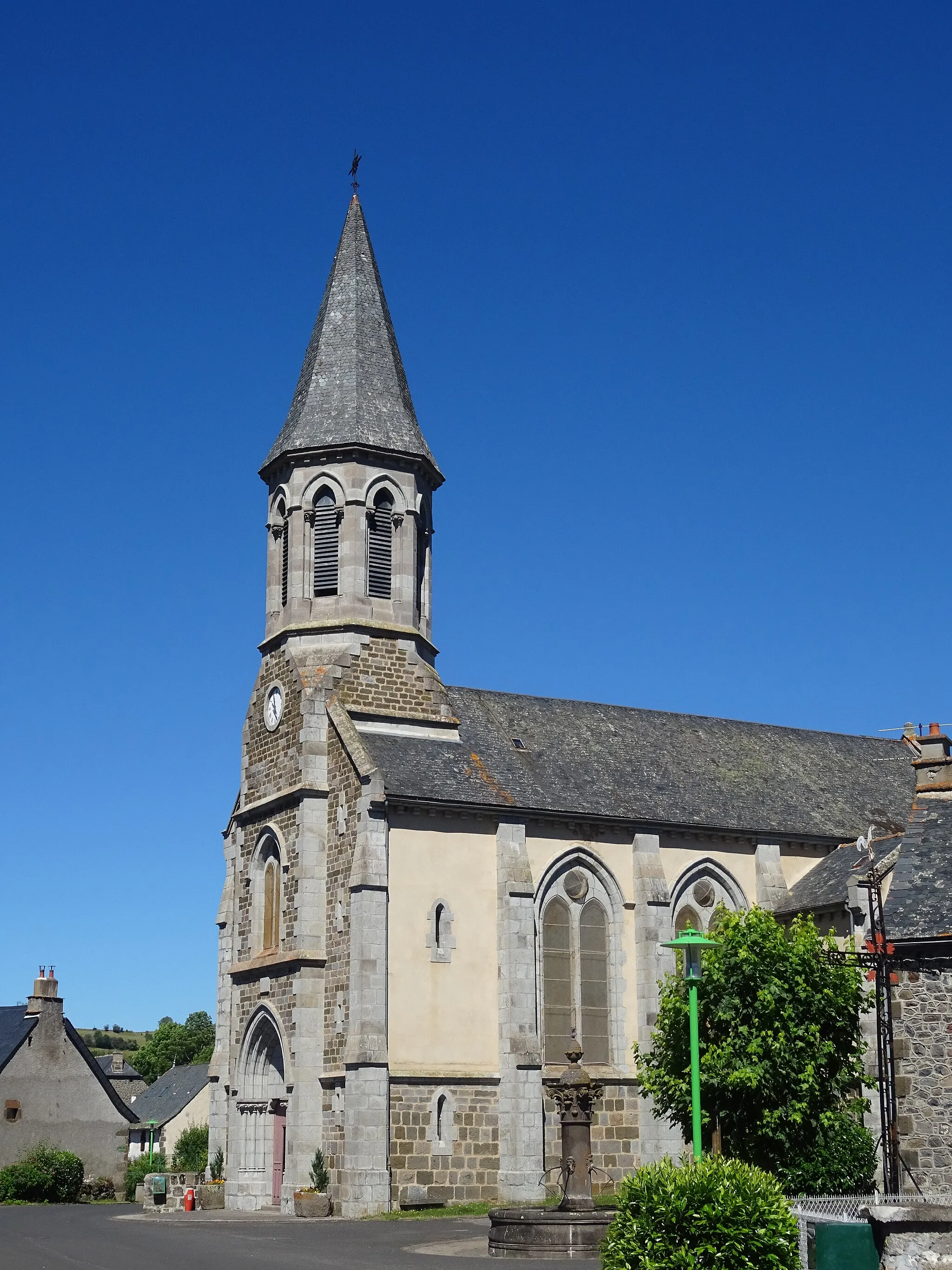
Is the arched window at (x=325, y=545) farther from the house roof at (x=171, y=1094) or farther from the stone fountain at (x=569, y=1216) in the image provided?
the house roof at (x=171, y=1094)

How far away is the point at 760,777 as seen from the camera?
141 ft

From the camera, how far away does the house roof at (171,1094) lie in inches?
2884

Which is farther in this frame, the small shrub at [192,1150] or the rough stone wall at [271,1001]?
the small shrub at [192,1150]

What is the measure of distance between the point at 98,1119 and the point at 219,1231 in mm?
26592

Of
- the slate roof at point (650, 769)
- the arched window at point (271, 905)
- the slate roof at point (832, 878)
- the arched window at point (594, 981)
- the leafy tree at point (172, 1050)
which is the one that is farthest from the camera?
the leafy tree at point (172, 1050)

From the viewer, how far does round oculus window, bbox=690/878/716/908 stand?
3928cm

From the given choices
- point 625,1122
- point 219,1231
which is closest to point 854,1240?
point 219,1231

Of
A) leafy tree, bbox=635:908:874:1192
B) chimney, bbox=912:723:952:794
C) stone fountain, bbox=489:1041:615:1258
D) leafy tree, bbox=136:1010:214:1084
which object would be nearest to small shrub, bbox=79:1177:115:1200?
stone fountain, bbox=489:1041:615:1258

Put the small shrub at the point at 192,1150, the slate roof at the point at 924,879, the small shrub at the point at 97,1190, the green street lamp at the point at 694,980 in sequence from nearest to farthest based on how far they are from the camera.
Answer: the green street lamp at the point at 694,980 < the slate roof at the point at 924,879 < the small shrub at the point at 97,1190 < the small shrub at the point at 192,1150

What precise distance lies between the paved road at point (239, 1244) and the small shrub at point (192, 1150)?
85.5 ft

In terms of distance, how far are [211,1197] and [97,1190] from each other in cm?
1564

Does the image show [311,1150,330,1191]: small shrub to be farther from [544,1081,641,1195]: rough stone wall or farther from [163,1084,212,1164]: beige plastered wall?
[163,1084,212,1164]: beige plastered wall

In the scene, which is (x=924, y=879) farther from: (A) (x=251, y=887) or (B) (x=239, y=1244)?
(A) (x=251, y=887)

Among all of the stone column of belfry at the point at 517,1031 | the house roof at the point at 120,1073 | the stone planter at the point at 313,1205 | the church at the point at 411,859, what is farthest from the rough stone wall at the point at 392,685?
the house roof at the point at 120,1073
